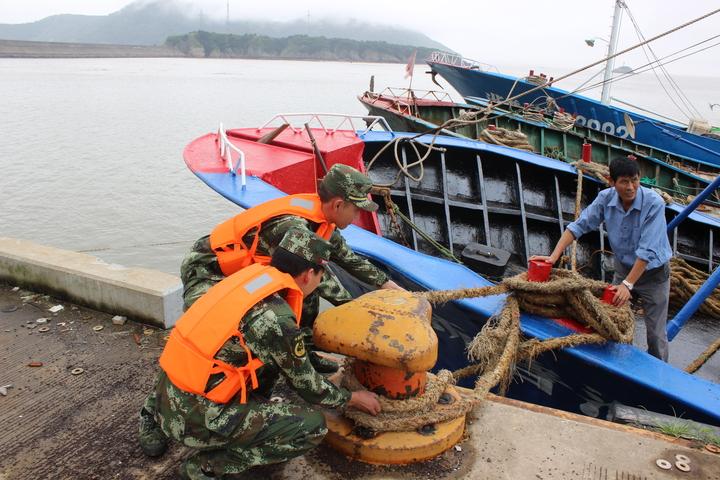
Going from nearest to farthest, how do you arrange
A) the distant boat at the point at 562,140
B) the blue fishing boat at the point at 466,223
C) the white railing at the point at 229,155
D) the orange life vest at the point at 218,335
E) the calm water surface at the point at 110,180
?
the orange life vest at the point at 218,335, the blue fishing boat at the point at 466,223, the white railing at the point at 229,155, the distant boat at the point at 562,140, the calm water surface at the point at 110,180

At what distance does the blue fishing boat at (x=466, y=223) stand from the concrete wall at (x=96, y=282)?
3.54 feet

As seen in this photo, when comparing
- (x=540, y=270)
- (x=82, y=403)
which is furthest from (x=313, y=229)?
(x=82, y=403)

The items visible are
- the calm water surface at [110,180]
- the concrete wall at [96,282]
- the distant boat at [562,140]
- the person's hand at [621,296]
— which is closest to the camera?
the person's hand at [621,296]

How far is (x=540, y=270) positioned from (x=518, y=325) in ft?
1.32

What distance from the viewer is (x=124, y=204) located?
12.7 m

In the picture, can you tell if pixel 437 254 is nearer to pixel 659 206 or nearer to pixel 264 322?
pixel 659 206

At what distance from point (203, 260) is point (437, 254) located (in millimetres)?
3569

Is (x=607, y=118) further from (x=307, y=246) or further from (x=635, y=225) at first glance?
(x=307, y=246)

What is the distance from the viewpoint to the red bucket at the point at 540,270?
11.5 ft

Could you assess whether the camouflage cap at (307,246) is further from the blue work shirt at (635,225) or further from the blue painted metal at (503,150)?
the blue painted metal at (503,150)

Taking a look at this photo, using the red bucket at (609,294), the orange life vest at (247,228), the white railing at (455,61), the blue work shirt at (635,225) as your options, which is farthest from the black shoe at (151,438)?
the white railing at (455,61)

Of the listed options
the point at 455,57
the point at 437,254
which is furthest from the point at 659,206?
the point at 455,57

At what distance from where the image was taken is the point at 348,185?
118 inches

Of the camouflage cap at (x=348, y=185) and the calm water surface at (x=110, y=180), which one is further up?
the camouflage cap at (x=348, y=185)
